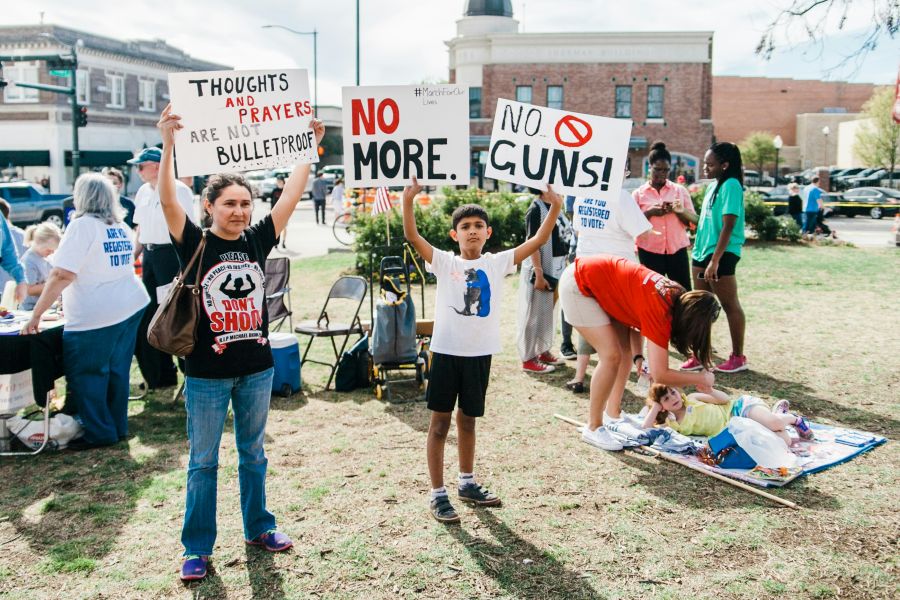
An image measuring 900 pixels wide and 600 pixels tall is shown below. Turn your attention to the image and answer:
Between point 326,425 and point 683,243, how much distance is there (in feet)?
12.6

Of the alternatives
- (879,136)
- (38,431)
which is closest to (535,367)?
(38,431)

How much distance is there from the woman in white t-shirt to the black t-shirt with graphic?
335 cm

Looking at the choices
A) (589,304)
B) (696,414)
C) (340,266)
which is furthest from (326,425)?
(340,266)

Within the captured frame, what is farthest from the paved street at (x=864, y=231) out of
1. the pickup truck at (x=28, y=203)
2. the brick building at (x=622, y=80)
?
the pickup truck at (x=28, y=203)

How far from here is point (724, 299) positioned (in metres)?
7.59

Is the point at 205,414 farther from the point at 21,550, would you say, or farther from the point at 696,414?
the point at 696,414

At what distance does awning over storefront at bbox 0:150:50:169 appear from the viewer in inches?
1716

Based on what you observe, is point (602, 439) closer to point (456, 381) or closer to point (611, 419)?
point (611, 419)

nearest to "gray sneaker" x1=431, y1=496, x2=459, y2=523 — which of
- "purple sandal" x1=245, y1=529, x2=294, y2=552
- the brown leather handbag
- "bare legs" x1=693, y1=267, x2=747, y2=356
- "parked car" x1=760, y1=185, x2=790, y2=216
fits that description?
"purple sandal" x1=245, y1=529, x2=294, y2=552

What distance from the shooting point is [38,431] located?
5.83 m

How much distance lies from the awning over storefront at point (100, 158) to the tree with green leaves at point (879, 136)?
45.4 m

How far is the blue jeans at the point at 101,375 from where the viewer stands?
226 inches

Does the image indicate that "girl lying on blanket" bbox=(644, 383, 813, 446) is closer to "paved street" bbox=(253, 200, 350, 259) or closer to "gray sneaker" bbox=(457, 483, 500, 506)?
"gray sneaker" bbox=(457, 483, 500, 506)

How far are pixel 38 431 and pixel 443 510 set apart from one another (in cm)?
323
